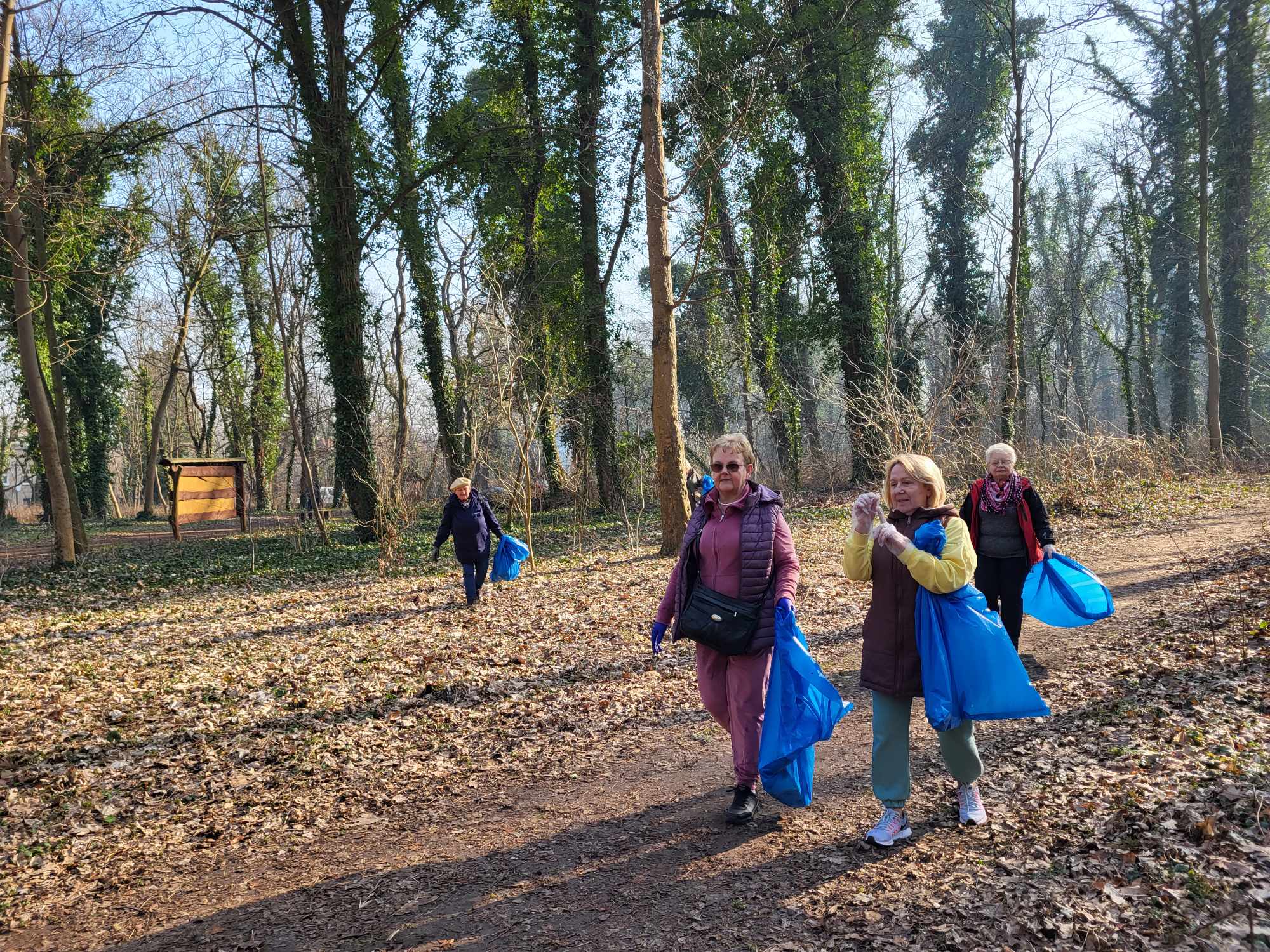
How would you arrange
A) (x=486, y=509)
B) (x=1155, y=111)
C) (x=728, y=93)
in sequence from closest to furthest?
(x=486, y=509), (x=728, y=93), (x=1155, y=111)

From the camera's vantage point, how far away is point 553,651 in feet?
28.1

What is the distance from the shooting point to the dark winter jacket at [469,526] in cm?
1040

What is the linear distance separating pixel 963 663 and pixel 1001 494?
2.99m

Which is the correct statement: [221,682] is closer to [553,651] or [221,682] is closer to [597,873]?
[553,651]

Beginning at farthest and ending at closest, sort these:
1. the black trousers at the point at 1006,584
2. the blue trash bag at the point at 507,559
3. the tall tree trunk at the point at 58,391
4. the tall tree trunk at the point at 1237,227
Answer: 1. the tall tree trunk at the point at 1237,227
2. the tall tree trunk at the point at 58,391
3. the blue trash bag at the point at 507,559
4. the black trousers at the point at 1006,584

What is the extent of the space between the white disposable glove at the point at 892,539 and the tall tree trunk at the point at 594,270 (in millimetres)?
17295

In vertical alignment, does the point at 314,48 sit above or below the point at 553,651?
above

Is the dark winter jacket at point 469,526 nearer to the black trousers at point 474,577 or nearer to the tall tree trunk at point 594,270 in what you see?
the black trousers at point 474,577

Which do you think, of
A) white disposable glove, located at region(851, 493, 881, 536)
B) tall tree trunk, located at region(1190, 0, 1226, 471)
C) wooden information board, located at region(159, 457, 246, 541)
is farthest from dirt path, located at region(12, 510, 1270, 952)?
tall tree trunk, located at region(1190, 0, 1226, 471)

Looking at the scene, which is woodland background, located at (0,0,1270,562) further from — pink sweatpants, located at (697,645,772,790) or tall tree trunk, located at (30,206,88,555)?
pink sweatpants, located at (697,645,772,790)

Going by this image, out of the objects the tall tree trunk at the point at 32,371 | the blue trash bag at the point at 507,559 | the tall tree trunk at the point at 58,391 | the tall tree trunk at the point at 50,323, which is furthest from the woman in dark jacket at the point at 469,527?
the tall tree trunk at the point at 58,391

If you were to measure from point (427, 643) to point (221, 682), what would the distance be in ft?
6.84

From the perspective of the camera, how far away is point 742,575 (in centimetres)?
424

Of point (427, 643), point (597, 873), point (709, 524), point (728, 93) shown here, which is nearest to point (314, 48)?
point (728, 93)
